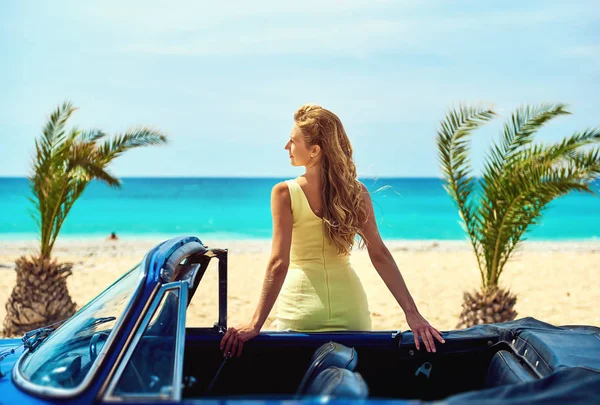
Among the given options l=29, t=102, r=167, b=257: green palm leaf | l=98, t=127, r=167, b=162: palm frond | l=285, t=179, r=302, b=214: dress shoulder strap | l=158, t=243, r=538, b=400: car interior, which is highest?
l=98, t=127, r=167, b=162: palm frond

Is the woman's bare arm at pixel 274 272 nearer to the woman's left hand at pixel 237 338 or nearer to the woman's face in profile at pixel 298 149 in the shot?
the woman's left hand at pixel 237 338

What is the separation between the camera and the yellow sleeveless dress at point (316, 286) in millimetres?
3277

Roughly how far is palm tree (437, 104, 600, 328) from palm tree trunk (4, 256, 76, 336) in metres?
4.57

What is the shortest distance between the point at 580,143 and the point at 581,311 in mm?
3751

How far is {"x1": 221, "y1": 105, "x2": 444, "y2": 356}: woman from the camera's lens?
3268 millimetres

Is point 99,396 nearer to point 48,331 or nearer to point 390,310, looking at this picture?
point 48,331

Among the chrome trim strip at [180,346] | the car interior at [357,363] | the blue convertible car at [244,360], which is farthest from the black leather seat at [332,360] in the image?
the chrome trim strip at [180,346]

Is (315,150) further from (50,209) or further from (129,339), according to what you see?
(50,209)

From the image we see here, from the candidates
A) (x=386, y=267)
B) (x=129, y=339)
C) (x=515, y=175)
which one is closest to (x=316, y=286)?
(x=386, y=267)

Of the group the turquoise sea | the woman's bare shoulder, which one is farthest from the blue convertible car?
the turquoise sea

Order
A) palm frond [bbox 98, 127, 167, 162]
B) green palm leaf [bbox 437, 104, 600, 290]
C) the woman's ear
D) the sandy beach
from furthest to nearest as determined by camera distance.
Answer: the sandy beach
palm frond [bbox 98, 127, 167, 162]
green palm leaf [bbox 437, 104, 600, 290]
the woman's ear

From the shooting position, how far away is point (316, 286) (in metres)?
3.30

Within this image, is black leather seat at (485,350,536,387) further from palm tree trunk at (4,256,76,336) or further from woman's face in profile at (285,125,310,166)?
palm tree trunk at (4,256,76,336)

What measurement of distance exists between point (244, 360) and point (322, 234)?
717 millimetres
